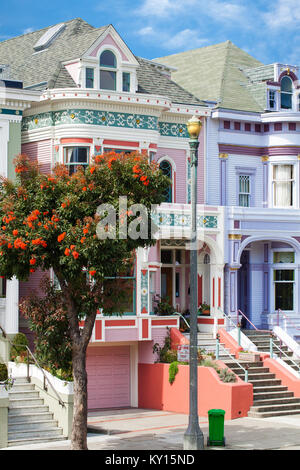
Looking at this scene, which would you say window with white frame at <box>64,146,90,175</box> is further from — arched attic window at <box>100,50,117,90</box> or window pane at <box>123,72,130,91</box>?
window pane at <box>123,72,130,91</box>

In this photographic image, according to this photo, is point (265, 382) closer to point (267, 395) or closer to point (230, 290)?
point (267, 395)

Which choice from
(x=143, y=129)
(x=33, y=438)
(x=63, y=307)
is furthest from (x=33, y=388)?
(x=143, y=129)

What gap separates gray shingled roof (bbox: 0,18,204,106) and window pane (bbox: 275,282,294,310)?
7481 mm

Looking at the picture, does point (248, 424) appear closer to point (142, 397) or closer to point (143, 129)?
point (142, 397)

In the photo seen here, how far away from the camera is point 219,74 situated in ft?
114

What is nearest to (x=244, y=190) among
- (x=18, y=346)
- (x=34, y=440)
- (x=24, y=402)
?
(x=18, y=346)

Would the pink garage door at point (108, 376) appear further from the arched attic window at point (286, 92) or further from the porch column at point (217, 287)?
the arched attic window at point (286, 92)

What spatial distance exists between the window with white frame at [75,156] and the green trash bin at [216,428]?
1018 centimetres

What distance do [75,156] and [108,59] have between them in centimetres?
348

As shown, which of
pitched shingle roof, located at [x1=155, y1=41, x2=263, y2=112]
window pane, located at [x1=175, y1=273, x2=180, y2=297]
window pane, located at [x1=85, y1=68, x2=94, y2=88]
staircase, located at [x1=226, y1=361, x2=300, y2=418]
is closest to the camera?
staircase, located at [x1=226, y1=361, x2=300, y2=418]

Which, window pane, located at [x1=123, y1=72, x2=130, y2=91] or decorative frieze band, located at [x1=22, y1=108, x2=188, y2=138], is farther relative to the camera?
window pane, located at [x1=123, y1=72, x2=130, y2=91]

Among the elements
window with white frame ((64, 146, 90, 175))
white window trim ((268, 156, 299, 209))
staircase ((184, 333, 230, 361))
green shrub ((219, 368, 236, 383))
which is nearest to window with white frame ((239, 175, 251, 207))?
white window trim ((268, 156, 299, 209))

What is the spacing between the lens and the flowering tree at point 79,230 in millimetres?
18453

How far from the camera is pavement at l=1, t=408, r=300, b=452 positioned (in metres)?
21.2
